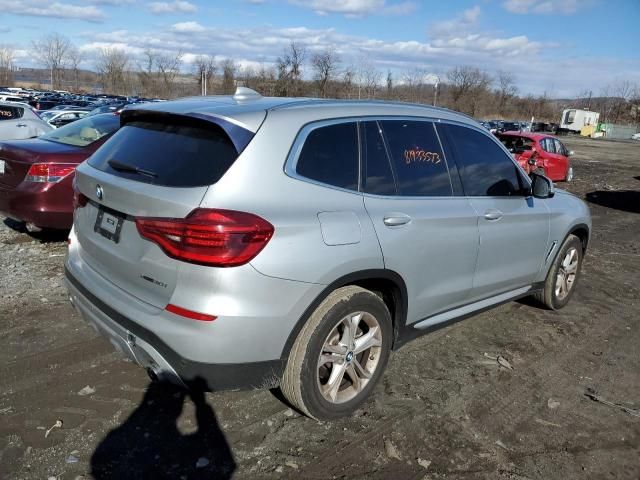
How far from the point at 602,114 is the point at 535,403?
124 metres

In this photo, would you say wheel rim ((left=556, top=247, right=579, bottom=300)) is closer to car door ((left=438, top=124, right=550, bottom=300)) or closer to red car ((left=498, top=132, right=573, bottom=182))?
car door ((left=438, top=124, right=550, bottom=300))

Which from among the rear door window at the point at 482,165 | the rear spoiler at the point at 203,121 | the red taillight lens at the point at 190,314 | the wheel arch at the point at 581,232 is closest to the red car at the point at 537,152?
the wheel arch at the point at 581,232

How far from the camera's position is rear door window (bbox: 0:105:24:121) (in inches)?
443

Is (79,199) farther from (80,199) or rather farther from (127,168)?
(127,168)

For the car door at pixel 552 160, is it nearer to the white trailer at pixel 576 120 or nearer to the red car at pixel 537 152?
the red car at pixel 537 152

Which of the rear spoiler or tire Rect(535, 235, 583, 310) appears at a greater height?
the rear spoiler

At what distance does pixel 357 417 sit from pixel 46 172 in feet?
14.2

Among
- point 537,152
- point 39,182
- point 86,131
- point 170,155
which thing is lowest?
point 39,182

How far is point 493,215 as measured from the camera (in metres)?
3.87

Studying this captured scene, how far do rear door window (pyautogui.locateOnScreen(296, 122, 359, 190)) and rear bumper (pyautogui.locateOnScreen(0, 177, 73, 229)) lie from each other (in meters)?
3.87

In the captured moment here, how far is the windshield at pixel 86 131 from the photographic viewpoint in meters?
6.29

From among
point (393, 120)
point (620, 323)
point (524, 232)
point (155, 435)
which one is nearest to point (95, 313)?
point (155, 435)

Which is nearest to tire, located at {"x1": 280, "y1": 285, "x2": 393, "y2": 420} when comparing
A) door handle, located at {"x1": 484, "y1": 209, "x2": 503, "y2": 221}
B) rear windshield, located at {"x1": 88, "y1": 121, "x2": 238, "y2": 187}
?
rear windshield, located at {"x1": 88, "y1": 121, "x2": 238, "y2": 187}

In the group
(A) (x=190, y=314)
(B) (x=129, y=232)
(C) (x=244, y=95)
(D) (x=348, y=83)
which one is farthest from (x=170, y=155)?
(D) (x=348, y=83)
